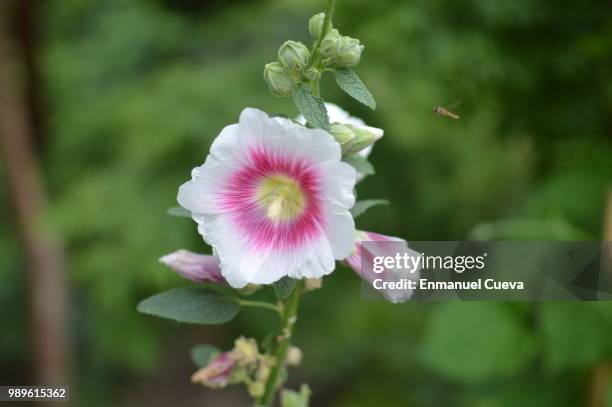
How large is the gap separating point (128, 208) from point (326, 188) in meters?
1.41

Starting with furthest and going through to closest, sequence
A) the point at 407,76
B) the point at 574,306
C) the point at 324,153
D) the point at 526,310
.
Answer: the point at 407,76 < the point at 526,310 < the point at 574,306 < the point at 324,153

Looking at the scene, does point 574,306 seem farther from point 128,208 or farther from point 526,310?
point 128,208

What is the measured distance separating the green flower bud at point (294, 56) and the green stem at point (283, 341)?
194mm

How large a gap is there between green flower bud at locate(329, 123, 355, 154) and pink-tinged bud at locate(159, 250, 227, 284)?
0.54 ft

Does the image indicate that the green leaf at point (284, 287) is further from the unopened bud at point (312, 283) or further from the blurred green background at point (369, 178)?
the blurred green background at point (369, 178)

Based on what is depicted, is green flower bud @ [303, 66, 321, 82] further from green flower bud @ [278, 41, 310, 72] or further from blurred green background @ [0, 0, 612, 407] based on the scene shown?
blurred green background @ [0, 0, 612, 407]

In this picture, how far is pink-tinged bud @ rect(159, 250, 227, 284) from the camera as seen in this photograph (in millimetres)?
633

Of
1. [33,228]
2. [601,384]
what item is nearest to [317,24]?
[601,384]

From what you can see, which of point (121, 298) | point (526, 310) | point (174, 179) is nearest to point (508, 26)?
point (526, 310)

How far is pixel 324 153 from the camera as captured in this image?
0.52 metres

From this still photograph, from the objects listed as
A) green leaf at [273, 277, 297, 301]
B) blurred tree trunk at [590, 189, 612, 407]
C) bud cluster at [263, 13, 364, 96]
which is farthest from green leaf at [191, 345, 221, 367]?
blurred tree trunk at [590, 189, 612, 407]

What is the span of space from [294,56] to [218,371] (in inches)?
11.9

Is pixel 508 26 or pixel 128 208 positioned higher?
pixel 508 26

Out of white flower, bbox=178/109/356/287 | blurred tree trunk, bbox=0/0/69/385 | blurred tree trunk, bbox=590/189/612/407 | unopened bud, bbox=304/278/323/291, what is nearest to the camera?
white flower, bbox=178/109/356/287
